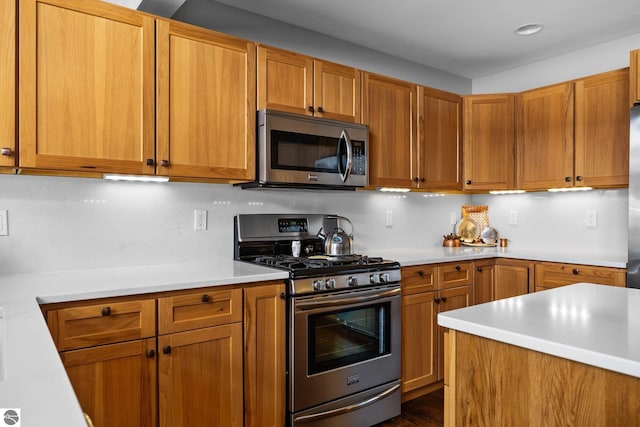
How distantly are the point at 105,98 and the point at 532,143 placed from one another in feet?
9.94

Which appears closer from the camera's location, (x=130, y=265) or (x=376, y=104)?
(x=130, y=265)

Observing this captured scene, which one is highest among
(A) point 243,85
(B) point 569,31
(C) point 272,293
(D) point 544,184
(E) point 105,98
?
(B) point 569,31

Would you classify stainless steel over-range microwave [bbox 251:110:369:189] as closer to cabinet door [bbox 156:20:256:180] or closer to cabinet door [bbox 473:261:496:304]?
cabinet door [bbox 156:20:256:180]

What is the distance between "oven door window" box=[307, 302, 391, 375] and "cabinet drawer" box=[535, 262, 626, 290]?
1265mm

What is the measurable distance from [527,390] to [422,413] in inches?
68.5

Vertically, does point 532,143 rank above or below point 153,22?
below

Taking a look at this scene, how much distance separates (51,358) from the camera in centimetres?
86

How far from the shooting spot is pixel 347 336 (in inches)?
94.9

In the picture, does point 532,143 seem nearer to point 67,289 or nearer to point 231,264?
point 231,264

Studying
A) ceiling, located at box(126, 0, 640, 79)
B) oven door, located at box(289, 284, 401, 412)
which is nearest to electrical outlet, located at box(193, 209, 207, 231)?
oven door, located at box(289, 284, 401, 412)

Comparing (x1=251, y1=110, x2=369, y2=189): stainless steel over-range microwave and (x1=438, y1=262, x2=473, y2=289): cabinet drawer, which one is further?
(x1=438, y1=262, x2=473, y2=289): cabinet drawer

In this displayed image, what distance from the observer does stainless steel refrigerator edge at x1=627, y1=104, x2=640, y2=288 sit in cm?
262

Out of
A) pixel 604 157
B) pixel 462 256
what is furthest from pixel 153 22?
pixel 604 157

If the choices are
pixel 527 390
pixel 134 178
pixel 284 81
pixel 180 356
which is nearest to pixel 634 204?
pixel 527 390
